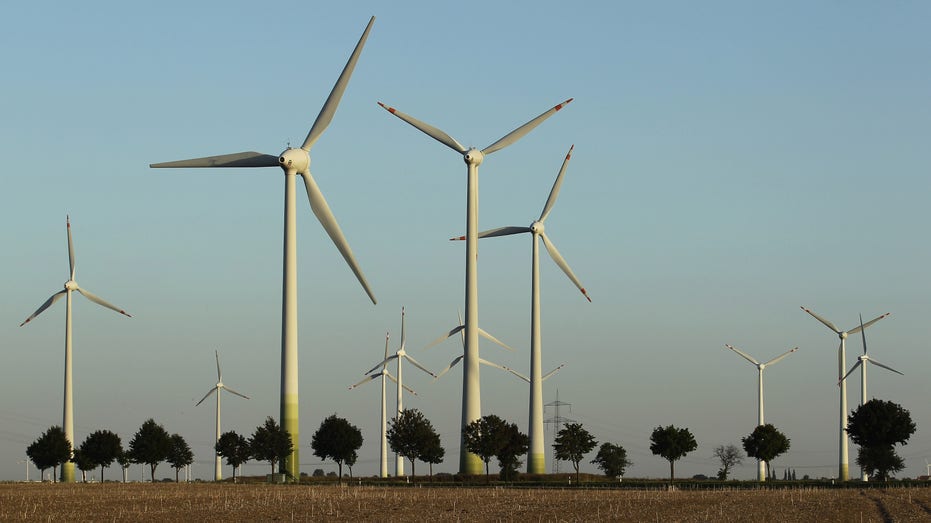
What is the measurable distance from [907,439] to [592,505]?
97.7 metres

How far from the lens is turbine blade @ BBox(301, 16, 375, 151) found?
4791 inches

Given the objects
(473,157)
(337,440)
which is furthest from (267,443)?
(473,157)

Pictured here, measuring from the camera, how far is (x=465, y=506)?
83.9 m

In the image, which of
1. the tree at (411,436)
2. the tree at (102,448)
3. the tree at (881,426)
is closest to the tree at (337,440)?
the tree at (411,436)

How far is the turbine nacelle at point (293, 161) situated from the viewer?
128m

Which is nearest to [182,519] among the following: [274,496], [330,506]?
[330,506]

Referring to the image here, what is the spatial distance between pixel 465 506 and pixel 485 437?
73.1 m

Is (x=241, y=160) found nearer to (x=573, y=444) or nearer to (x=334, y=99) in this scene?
(x=334, y=99)

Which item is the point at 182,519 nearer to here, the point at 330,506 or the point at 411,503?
the point at 330,506

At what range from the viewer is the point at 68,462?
613ft

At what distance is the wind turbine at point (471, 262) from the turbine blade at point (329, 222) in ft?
65.5

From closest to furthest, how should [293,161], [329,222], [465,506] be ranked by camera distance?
1. [465,506]
2. [329,222]
3. [293,161]

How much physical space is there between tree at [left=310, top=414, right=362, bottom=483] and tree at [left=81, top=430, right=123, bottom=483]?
37.3 m

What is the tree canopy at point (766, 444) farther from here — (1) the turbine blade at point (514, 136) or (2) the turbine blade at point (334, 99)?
(2) the turbine blade at point (334, 99)
